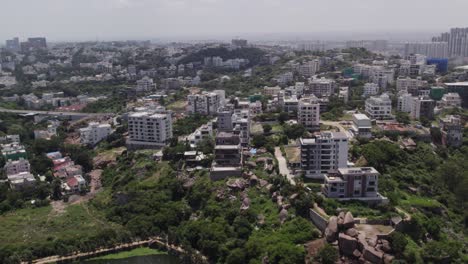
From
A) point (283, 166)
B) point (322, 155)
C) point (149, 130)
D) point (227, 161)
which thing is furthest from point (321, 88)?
point (322, 155)

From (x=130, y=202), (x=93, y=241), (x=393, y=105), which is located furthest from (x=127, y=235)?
(x=393, y=105)

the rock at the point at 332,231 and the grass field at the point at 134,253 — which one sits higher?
the rock at the point at 332,231

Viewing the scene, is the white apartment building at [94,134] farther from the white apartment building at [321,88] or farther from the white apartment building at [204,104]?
the white apartment building at [321,88]

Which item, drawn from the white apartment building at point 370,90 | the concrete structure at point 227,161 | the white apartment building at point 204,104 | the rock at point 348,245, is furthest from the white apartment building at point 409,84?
the rock at point 348,245

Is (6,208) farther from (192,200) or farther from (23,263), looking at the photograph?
(192,200)

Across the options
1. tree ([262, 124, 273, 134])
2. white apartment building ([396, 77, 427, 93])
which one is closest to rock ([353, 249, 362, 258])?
tree ([262, 124, 273, 134])

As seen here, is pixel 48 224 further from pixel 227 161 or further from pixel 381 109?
pixel 381 109

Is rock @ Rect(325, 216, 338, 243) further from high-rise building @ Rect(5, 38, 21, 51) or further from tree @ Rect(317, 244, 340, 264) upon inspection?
high-rise building @ Rect(5, 38, 21, 51)
